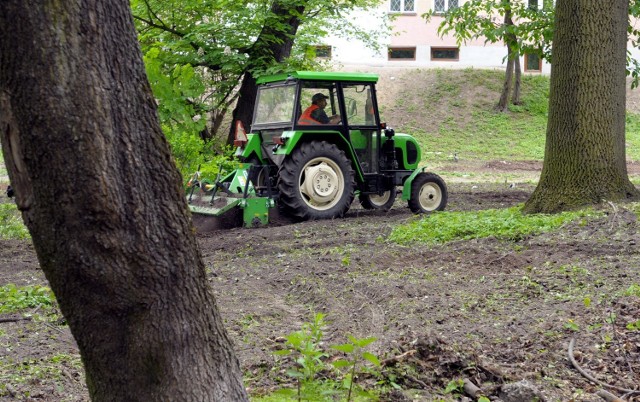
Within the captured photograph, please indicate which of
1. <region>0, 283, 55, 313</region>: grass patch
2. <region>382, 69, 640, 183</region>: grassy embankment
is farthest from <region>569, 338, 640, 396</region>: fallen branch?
<region>382, 69, 640, 183</region>: grassy embankment

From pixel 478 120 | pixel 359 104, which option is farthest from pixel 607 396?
pixel 478 120

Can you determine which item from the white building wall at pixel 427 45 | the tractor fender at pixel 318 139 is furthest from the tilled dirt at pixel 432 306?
the white building wall at pixel 427 45

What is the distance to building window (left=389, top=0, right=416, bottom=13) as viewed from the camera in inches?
1521

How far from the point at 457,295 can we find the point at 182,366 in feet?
12.9

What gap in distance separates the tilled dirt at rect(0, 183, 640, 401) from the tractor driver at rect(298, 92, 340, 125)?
2.38 m

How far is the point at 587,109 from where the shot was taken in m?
10.9

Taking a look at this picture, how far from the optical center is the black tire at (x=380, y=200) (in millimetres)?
14828

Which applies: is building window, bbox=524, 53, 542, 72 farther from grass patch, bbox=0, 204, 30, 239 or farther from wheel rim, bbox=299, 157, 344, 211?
grass patch, bbox=0, 204, 30, 239

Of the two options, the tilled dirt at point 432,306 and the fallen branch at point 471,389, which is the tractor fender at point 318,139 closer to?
the tilled dirt at point 432,306

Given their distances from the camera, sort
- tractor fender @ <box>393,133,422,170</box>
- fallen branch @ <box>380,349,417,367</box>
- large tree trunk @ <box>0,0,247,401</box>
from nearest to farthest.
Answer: large tree trunk @ <box>0,0,247,401</box> < fallen branch @ <box>380,349,417,367</box> < tractor fender @ <box>393,133,422,170</box>

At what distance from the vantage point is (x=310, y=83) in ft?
44.2

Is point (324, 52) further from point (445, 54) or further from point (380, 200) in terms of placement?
point (380, 200)

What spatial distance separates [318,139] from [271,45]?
195 inches

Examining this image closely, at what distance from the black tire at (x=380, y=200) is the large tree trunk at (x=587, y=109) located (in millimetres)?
4183
